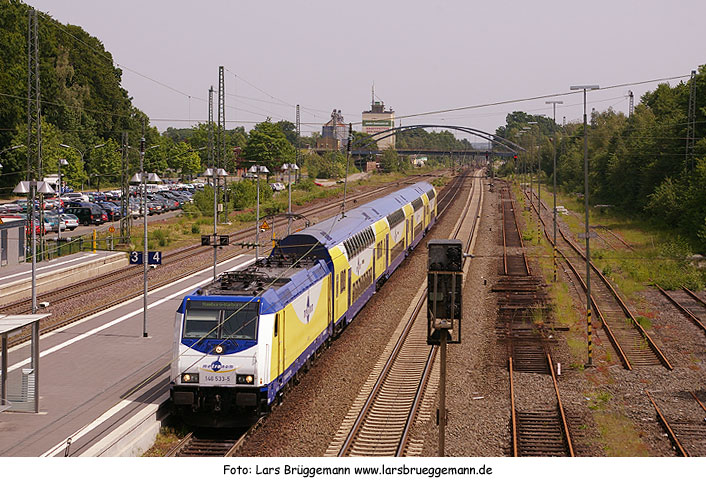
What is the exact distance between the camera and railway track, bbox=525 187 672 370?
26828 millimetres

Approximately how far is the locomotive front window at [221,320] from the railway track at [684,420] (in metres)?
10.2

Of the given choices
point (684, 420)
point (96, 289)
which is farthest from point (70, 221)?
point (684, 420)

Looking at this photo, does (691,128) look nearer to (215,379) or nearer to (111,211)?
(111,211)

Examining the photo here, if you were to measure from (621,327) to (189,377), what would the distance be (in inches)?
793

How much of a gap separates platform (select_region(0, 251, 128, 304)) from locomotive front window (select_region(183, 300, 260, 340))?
18583 millimetres

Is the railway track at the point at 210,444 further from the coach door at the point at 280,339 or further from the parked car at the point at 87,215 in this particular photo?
the parked car at the point at 87,215

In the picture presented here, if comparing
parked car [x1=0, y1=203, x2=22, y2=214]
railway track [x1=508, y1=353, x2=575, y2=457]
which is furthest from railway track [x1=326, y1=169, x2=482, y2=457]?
parked car [x1=0, y1=203, x2=22, y2=214]

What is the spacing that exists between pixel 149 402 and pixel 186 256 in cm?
Result: 2956

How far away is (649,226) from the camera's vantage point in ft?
213

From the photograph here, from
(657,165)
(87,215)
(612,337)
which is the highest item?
(657,165)

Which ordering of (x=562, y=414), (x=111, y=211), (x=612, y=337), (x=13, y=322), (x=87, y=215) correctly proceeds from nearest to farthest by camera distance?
(x=13, y=322)
(x=562, y=414)
(x=612, y=337)
(x=87, y=215)
(x=111, y=211)

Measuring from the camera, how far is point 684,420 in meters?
20.2

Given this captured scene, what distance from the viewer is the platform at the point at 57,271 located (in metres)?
34.2

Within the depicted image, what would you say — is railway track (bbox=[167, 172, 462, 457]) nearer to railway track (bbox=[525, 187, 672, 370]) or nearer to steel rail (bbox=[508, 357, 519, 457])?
steel rail (bbox=[508, 357, 519, 457])
